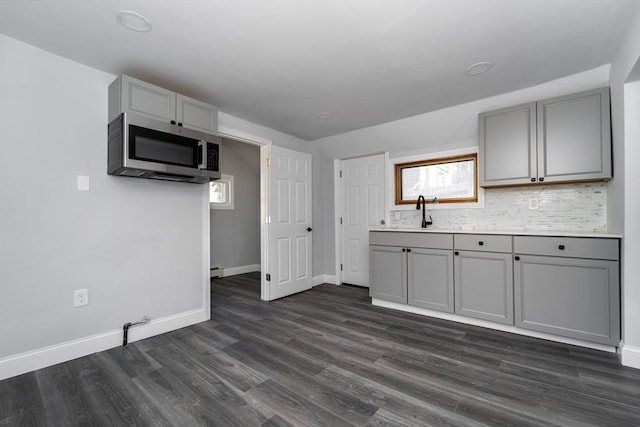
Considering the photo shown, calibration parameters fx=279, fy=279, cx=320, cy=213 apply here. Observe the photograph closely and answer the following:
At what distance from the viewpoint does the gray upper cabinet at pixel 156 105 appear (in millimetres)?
2223

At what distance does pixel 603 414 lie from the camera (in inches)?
60.1

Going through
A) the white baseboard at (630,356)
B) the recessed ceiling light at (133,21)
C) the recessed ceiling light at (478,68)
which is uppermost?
the recessed ceiling light at (133,21)

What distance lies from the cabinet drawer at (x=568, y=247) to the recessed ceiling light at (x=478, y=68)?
151 cm

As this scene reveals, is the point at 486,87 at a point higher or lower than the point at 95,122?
higher

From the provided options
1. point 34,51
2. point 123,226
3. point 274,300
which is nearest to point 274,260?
point 274,300

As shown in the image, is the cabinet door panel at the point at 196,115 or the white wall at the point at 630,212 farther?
the cabinet door panel at the point at 196,115

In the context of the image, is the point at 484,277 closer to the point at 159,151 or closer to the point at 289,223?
the point at 289,223

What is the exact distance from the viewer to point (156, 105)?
2373mm

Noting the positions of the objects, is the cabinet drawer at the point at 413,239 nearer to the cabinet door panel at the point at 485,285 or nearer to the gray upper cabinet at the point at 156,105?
the cabinet door panel at the point at 485,285

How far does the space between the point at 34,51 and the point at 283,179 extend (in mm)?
2548

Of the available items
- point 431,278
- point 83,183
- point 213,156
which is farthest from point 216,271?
point 431,278

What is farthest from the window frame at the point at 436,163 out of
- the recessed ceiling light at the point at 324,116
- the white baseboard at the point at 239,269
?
the white baseboard at the point at 239,269

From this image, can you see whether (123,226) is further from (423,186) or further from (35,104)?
(423,186)

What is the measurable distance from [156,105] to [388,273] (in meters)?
2.94
